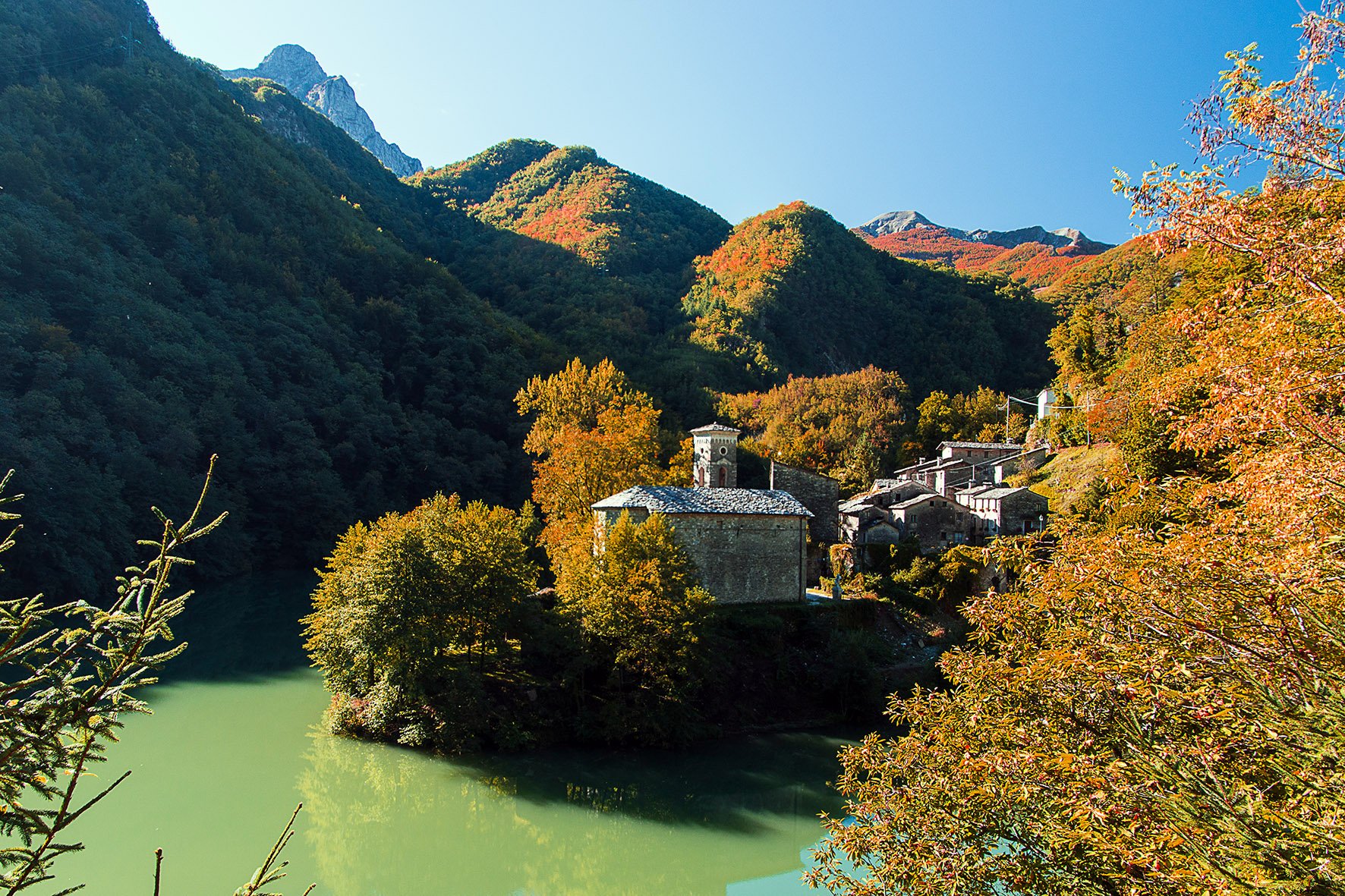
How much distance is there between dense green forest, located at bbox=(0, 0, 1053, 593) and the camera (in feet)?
120

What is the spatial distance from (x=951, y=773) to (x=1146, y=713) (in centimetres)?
248

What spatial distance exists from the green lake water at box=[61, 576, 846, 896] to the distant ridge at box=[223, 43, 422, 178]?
136820mm

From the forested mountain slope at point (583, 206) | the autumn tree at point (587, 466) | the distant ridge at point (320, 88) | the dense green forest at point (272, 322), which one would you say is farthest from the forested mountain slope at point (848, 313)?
the distant ridge at point (320, 88)

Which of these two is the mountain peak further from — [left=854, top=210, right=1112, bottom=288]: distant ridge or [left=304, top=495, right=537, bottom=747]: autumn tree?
[left=304, top=495, right=537, bottom=747]: autumn tree

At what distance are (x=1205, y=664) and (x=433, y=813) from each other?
644 inches

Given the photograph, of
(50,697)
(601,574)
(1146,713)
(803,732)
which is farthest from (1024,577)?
(803,732)

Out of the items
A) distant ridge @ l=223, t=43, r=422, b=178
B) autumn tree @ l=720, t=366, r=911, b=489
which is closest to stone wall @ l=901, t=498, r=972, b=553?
autumn tree @ l=720, t=366, r=911, b=489

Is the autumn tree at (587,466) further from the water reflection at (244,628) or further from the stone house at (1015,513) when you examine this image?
the stone house at (1015,513)

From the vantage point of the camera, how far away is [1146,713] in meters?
6.57

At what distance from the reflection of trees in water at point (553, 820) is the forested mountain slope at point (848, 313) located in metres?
47.1

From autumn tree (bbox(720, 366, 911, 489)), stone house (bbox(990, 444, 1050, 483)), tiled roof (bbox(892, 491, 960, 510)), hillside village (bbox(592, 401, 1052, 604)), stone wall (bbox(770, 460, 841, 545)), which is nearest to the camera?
hillside village (bbox(592, 401, 1052, 604))

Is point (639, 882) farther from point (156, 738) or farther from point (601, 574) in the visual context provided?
point (156, 738)

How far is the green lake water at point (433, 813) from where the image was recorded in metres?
15.2

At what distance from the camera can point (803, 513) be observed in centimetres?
2717
